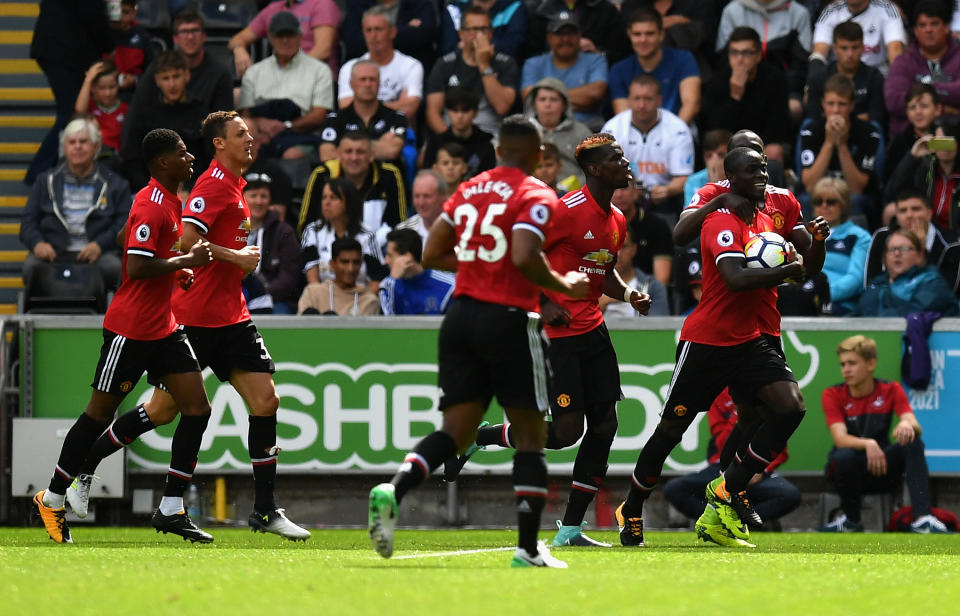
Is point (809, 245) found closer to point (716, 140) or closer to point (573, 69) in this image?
point (716, 140)

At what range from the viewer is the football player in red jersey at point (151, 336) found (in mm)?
9766

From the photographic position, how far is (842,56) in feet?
51.8

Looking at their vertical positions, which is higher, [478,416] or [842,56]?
[842,56]

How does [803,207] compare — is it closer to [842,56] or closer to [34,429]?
[842,56]

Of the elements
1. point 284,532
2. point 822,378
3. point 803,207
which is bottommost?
point 284,532

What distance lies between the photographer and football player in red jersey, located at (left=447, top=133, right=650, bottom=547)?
963 cm

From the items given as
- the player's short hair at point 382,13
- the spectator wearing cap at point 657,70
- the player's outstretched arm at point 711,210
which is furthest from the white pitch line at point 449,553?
the player's short hair at point 382,13

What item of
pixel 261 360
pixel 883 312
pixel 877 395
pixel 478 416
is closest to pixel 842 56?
pixel 883 312

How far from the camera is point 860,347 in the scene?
41.8 ft

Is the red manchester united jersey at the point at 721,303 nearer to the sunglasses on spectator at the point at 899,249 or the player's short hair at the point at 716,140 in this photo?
the sunglasses on spectator at the point at 899,249

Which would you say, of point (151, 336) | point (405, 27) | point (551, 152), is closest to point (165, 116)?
point (405, 27)

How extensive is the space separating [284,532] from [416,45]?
8650 millimetres

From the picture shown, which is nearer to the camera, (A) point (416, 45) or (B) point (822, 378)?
(B) point (822, 378)

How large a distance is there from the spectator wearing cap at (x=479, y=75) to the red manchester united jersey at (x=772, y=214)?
643cm
